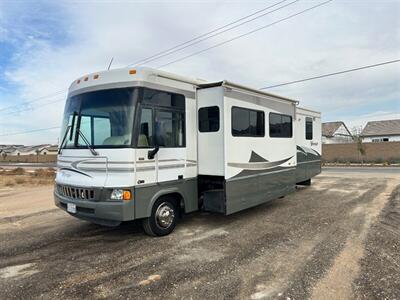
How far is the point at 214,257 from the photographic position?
15.3ft

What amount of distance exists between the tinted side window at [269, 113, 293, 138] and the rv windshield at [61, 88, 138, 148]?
3.85 metres

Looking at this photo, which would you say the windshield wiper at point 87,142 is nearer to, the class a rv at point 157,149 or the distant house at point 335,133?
the class a rv at point 157,149

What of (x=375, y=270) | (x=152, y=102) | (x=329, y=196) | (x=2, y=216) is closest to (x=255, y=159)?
(x=152, y=102)

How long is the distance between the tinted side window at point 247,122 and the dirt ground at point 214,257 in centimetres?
199

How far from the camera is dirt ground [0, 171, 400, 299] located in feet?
12.0

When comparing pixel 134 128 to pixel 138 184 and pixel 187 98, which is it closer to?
pixel 138 184

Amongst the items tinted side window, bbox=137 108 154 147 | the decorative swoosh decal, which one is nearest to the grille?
tinted side window, bbox=137 108 154 147

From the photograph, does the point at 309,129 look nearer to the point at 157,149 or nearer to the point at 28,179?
the point at 157,149

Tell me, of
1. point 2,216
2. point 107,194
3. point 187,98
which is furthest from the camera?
point 2,216

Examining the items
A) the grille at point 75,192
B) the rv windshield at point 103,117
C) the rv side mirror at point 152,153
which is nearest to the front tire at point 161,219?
the rv side mirror at point 152,153

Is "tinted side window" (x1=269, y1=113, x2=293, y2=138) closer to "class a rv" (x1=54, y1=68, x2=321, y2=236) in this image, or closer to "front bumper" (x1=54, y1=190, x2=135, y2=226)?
"class a rv" (x1=54, y1=68, x2=321, y2=236)

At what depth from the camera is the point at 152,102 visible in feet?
17.5

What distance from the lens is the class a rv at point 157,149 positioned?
5.05 m

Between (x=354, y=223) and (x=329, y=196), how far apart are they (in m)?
3.45
